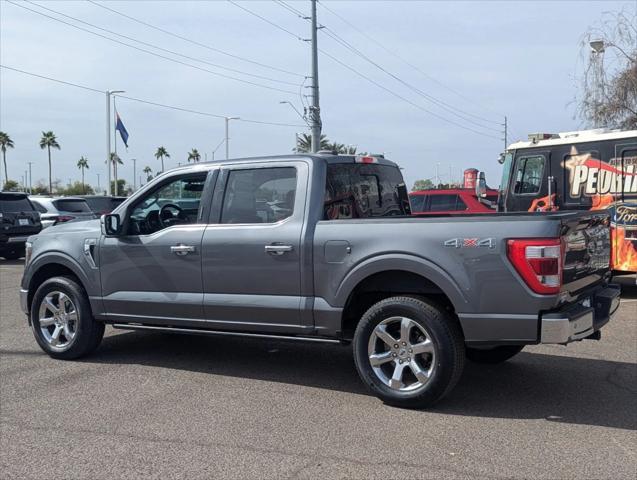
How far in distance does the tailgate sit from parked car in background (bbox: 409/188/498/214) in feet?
26.0

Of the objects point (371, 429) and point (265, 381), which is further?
point (265, 381)

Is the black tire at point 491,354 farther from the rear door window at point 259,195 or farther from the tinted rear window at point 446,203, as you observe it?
the tinted rear window at point 446,203

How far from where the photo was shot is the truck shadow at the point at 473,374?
5109mm

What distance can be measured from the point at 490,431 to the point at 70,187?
101 metres

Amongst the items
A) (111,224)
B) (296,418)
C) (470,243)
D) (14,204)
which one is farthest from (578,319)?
(14,204)

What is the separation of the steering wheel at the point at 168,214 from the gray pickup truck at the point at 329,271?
14mm

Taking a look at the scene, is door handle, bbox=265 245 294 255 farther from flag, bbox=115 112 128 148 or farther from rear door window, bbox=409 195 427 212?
flag, bbox=115 112 128 148

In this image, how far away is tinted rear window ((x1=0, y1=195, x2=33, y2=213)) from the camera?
1661 cm

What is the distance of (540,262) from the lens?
4605 millimetres

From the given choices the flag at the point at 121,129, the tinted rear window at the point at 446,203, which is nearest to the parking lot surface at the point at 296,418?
the tinted rear window at the point at 446,203

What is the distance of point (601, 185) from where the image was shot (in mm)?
10422

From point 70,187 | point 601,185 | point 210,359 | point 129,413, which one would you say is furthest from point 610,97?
point 70,187

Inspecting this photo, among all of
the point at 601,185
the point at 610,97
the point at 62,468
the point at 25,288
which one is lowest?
the point at 62,468

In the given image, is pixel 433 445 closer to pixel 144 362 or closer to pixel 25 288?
pixel 144 362
